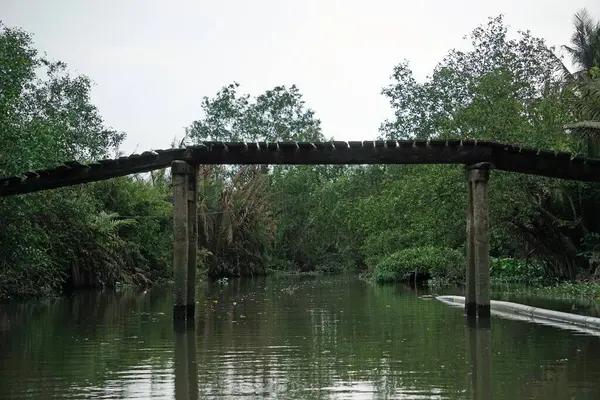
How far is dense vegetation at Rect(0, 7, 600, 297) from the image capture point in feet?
81.6

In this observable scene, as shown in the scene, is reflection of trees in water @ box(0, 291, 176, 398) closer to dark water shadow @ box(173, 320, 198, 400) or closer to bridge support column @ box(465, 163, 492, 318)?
dark water shadow @ box(173, 320, 198, 400)

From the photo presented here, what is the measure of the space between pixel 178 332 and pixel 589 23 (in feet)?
89.0

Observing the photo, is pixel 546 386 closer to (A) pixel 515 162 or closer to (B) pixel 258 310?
(A) pixel 515 162

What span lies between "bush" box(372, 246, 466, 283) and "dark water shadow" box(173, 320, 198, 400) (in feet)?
60.4

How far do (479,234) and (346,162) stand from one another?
3.08 meters

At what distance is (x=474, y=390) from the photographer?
8859mm

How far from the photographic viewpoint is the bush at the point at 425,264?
108ft

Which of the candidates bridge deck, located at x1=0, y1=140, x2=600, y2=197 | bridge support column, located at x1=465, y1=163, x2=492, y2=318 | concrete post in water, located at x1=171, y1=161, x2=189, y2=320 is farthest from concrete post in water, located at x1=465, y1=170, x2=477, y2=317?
concrete post in water, located at x1=171, y1=161, x2=189, y2=320

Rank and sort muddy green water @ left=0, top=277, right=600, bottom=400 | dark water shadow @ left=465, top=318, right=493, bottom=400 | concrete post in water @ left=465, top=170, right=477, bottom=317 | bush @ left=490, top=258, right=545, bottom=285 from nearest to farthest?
dark water shadow @ left=465, top=318, right=493, bottom=400 → muddy green water @ left=0, top=277, right=600, bottom=400 → concrete post in water @ left=465, top=170, right=477, bottom=317 → bush @ left=490, top=258, right=545, bottom=285

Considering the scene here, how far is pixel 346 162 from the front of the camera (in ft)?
55.8

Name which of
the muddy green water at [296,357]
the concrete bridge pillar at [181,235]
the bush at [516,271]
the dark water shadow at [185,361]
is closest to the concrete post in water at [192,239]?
the concrete bridge pillar at [181,235]

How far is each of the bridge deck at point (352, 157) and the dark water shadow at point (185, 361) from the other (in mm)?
3355

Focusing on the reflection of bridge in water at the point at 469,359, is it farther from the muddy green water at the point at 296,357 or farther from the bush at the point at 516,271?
the bush at the point at 516,271

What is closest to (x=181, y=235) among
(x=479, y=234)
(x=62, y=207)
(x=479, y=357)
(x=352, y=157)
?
(x=352, y=157)
